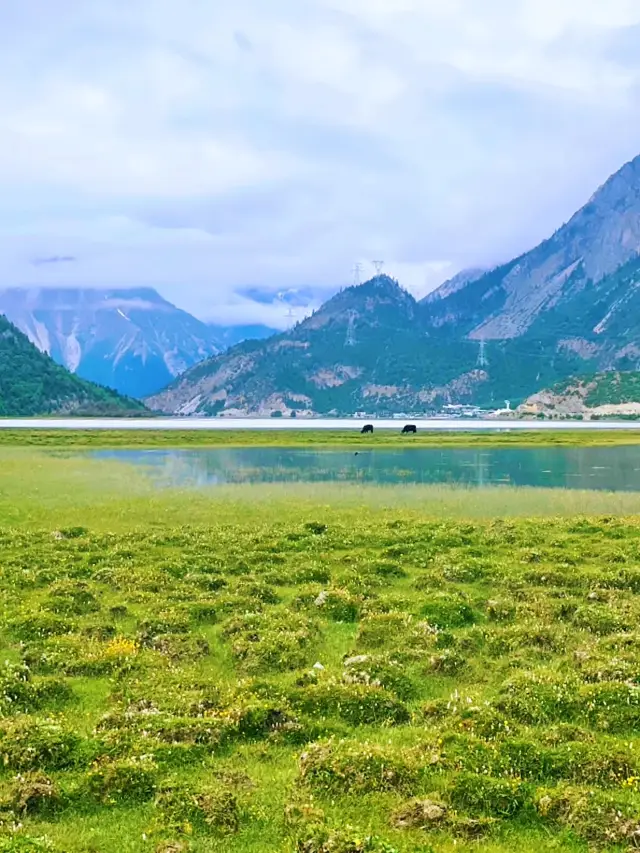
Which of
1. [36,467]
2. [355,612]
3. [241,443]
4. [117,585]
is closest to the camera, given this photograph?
[355,612]

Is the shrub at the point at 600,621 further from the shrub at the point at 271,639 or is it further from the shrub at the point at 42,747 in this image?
the shrub at the point at 42,747

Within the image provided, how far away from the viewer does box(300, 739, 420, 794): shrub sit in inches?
451

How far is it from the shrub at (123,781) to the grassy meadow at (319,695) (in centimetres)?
3

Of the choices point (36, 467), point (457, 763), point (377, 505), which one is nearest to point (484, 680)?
point (457, 763)

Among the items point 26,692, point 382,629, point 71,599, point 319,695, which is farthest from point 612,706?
point 71,599

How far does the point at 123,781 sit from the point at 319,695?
14.5 feet

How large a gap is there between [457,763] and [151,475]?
190 feet

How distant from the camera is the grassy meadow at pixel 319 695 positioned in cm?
1066

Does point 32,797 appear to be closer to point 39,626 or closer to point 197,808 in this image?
point 197,808

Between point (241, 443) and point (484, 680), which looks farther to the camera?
point (241, 443)

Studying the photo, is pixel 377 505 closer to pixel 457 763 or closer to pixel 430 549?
pixel 430 549

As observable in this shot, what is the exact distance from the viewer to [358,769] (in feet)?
38.5

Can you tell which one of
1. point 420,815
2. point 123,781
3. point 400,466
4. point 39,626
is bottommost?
point 420,815

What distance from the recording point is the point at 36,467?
75.1m
